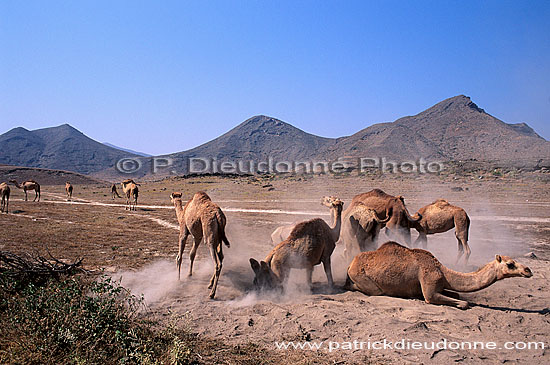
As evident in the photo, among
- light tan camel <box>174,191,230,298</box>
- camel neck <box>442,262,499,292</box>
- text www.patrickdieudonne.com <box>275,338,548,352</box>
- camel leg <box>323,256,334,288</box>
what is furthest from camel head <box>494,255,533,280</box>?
light tan camel <box>174,191,230,298</box>

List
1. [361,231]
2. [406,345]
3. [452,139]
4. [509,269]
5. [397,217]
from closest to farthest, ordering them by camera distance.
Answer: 1. [406,345]
2. [509,269]
3. [361,231]
4. [397,217]
5. [452,139]

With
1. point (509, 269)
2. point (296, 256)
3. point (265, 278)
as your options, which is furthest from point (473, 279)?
point (265, 278)

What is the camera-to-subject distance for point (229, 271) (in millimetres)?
10141

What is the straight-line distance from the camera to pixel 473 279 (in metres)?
6.84

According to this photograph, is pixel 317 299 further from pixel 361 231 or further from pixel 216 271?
pixel 361 231

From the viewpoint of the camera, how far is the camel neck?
21.8ft

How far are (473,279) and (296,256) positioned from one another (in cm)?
352

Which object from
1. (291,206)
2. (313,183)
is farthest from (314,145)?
(291,206)

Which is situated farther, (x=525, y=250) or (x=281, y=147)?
(x=281, y=147)

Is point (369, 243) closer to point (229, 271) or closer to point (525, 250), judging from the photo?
point (229, 271)

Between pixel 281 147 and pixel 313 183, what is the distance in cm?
15258

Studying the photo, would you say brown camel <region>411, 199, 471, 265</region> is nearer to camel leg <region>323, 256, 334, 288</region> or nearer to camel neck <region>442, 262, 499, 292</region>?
camel leg <region>323, 256, 334, 288</region>

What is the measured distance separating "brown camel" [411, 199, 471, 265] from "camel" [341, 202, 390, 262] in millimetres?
2236

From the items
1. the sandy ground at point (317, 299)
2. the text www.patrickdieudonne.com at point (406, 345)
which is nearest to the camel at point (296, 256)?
the sandy ground at point (317, 299)
